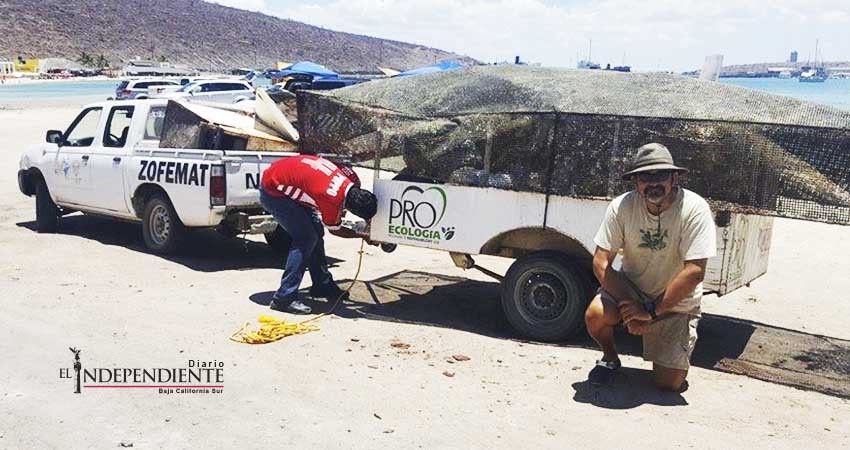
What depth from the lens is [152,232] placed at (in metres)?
10.1

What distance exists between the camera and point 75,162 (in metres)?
11.0

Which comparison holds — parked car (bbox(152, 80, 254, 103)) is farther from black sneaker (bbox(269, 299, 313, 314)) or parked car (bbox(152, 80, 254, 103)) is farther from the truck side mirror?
black sneaker (bbox(269, 299, 313, 314))

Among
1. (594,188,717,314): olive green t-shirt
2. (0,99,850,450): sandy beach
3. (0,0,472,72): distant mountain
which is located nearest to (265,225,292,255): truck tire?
(0,99,850,450): sandy beach

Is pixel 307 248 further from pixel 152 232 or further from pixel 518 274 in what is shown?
pixel 152 232

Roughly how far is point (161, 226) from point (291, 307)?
3.22 meters

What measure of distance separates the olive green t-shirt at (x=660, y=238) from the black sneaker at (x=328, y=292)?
127 inches

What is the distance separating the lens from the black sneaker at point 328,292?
8.11 meters

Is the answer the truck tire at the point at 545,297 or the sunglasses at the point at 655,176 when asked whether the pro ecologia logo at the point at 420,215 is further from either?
the sunglasses at the point at 655,176

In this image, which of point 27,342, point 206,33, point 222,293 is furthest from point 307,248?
point 206,33

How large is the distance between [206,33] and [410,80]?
124217 millimetres

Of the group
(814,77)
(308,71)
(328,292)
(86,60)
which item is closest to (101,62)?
(86,60)

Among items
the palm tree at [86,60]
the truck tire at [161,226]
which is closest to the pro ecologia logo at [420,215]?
the truck tire at [161,226]

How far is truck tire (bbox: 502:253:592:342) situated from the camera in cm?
669

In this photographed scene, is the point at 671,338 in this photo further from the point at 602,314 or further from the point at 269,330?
the point at 269,330
